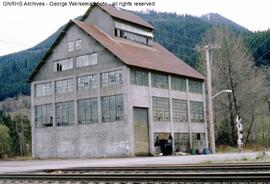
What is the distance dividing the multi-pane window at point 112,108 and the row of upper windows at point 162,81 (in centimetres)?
269

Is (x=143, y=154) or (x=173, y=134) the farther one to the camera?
(x=173, y=134)

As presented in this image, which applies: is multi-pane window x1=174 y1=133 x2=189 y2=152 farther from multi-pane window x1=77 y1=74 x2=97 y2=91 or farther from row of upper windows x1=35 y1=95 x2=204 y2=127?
multi-pane window x1=77 y1=74 x2=97 y2=91

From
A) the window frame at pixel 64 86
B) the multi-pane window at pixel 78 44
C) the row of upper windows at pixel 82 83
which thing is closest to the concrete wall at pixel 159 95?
the row of upper windows at pixel 82 83

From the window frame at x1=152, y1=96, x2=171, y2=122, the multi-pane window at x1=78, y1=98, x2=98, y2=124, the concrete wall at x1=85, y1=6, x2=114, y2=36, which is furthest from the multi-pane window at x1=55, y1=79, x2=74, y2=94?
the window frame at x1=152, y1=96, x2=171, y2=122

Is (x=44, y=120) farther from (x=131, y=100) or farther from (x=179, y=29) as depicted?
(x=179, y=29)

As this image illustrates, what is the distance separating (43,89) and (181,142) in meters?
18.6

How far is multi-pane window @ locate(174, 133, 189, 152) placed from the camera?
57.3 meters

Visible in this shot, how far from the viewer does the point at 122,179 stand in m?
15.8

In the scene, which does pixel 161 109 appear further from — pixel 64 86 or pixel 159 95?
pixel 64 86

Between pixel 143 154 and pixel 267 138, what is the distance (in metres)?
29.9

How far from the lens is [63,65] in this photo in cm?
5806

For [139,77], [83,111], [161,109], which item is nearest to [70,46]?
[83,111]

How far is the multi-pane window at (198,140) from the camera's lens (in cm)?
6097

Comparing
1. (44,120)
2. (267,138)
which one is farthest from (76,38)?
(267,138)
